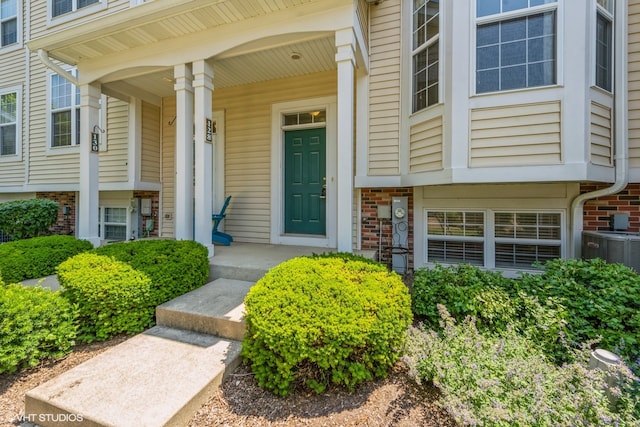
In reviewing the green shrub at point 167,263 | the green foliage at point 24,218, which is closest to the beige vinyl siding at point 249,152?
the green shrub at point 167,263

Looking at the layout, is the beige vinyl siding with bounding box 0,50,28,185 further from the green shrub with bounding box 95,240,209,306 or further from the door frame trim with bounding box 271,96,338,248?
the door frame trim with bounding box 271,96,338,248

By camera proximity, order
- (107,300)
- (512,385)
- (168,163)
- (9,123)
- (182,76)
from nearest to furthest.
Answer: (512,385) < (107,300) < (182,76) < (168,163) < (9,123)

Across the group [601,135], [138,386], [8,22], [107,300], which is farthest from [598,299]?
[8,22]

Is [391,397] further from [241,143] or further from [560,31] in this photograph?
[241,143]

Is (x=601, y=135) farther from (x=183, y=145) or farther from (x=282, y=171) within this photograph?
(x=183, y=145)

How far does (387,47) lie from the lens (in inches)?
175

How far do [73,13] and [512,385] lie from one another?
9.54 m

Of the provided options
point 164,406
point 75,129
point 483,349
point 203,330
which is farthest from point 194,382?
point 75,129

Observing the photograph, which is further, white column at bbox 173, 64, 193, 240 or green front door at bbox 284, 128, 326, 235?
green front door at bbox 284, 128, 326, 235

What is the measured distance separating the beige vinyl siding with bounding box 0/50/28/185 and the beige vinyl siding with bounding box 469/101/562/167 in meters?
9.59

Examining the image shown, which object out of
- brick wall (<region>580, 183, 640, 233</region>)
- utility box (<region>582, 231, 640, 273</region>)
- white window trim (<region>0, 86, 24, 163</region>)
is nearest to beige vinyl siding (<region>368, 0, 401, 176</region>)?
brick wall (<region>580, 183, 640, 233</region>)

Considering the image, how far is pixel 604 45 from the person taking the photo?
11.2 ft

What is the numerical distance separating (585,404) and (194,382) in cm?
240

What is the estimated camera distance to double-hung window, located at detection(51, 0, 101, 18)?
6.39 metres
